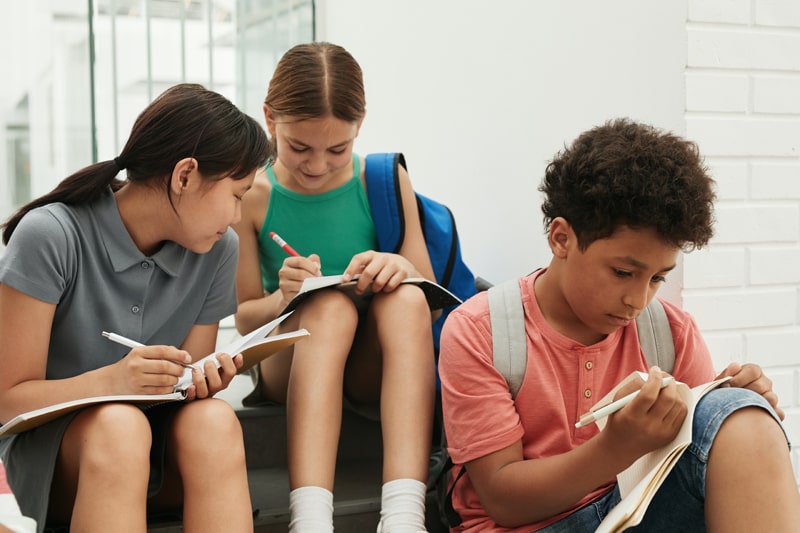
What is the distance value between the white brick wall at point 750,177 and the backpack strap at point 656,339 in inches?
8.5

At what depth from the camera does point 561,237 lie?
4.58 ft

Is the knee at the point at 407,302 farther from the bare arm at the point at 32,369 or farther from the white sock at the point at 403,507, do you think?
the bare arm at the point at 32,369

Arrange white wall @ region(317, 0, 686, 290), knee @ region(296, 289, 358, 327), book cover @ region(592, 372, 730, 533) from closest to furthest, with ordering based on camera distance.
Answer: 1. book cover @ region(592, 372, 730, 533)
2. knee @ region(296, 289, 358, 327)
3. white wall @ region(317, 0, 686, 290)

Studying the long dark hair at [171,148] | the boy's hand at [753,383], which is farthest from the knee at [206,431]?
the boy's hand at [753,383]

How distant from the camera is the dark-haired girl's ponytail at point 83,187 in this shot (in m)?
1.44

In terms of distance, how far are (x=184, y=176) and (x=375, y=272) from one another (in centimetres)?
38

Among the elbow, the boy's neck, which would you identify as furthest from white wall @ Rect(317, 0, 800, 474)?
the elbow

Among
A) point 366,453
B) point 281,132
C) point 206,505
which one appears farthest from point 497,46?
point 206,505

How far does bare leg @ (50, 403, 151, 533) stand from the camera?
3.89 feet

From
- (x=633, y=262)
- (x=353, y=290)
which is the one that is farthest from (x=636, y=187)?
(x=353, y=290)

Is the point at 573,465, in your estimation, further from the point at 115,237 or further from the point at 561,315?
the point at 115,237

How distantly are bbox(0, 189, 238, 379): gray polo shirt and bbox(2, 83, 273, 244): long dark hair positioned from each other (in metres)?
0.04

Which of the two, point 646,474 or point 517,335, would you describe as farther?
point 517,335

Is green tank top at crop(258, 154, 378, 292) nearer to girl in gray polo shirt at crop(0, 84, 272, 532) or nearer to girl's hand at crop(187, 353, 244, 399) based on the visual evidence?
girl in gray polo shirt at crop(0, 84, 272, 532)
